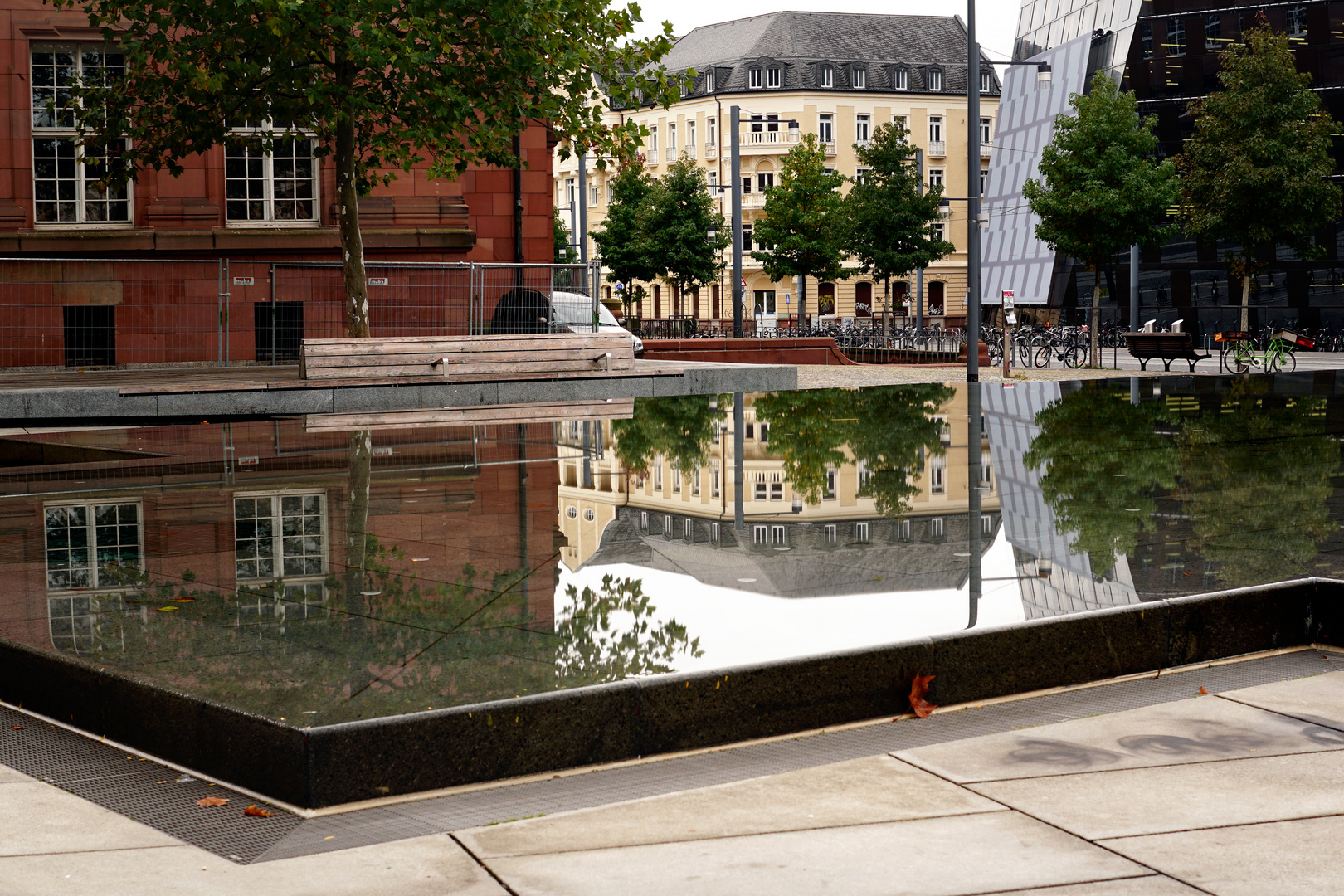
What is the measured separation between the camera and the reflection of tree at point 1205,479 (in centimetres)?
727

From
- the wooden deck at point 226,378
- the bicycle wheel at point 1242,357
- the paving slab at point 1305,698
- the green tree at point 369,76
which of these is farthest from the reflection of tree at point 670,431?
the bicycle wheel at point 1242,357

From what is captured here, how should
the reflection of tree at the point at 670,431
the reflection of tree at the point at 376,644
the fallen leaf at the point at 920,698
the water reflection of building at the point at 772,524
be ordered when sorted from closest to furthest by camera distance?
the reflection of tree at the point at 376,644 < the fallen leaf at the point at 920,698 < the water reflection of building at the point at 772,524 < the reflection of tree at the point at 670,431

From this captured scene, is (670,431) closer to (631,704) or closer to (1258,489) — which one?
(1258,489)

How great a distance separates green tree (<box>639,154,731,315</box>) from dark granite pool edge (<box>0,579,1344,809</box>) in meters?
55.9

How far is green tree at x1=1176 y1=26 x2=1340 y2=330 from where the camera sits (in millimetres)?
38344

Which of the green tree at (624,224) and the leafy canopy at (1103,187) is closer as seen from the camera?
the leafy canopy at (1103,187)

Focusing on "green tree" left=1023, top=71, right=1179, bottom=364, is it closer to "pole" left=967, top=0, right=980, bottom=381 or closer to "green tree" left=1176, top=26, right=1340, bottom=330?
"green tree" left=1176, top=26, right=1340, bottom=330

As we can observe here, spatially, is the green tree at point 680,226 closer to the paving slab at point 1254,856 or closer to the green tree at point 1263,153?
the green tree at point 1263,153

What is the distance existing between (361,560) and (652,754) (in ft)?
9.44

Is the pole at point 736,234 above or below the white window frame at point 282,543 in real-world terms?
above

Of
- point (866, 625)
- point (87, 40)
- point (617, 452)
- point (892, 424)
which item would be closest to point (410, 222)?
point (87, 40)

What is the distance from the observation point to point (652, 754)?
4.61 m

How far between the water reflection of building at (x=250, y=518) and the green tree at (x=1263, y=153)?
30587mm

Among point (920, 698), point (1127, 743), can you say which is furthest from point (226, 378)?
point (1127, 743)
